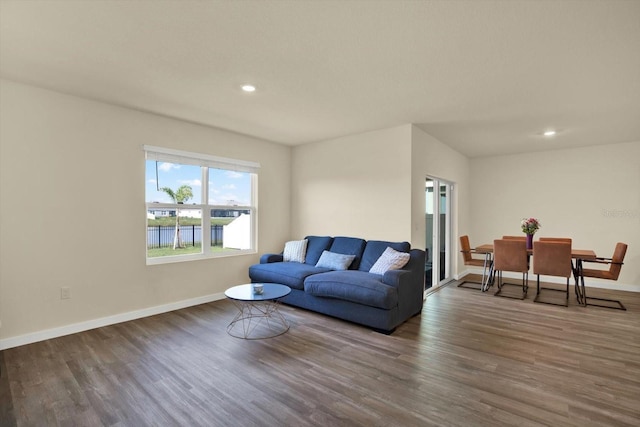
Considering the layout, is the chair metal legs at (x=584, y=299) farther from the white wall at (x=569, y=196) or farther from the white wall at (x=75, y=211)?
the white wall at (x=75, y=211)

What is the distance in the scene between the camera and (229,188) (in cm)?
497

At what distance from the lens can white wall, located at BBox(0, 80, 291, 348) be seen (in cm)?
303

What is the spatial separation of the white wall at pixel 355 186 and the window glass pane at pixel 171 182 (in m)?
1.85

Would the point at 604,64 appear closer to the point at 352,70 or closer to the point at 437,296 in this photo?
the point at 352,70

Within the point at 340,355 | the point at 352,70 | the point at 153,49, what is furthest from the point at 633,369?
the point at 153,49

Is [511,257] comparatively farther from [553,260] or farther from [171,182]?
[171,182]

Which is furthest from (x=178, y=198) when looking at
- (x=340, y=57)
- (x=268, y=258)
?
(x=340, y=57)

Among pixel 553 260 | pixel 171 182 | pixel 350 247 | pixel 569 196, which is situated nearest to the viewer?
pixel 171 182

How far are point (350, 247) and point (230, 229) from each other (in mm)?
1951

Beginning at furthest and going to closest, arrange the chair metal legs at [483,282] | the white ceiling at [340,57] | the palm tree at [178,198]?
the chair metal legs at [483,282]
the palm tree at [178,198]
the white ceiling at [340,57]

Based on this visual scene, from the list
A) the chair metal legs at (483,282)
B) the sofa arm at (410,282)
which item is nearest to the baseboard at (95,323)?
the sofa arm at (410,282)

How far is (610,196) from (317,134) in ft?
17.5

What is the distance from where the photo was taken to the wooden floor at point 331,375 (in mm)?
1994

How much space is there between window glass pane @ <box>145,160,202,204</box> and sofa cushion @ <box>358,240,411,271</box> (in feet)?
8.32
